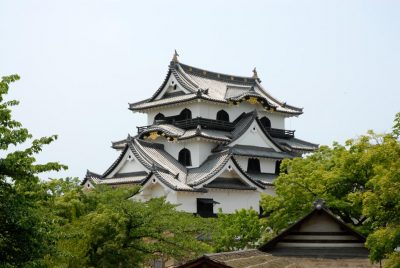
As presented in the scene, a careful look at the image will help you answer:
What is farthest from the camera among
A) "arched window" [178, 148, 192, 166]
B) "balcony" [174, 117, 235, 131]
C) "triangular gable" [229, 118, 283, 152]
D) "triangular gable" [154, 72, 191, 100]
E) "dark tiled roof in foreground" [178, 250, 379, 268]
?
"triangular gable" [154, 72, 191, 100]

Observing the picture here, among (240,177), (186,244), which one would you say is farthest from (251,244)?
(240,177)

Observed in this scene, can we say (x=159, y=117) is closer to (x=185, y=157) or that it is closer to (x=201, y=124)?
(x=201, y=124)

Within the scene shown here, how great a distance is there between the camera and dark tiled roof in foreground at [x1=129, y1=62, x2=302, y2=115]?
5350 cm

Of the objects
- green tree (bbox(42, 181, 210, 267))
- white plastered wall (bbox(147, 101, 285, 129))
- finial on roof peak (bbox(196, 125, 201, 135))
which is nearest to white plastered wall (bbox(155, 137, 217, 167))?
finial on roof peak (bbox(196, 125, 201, 135))

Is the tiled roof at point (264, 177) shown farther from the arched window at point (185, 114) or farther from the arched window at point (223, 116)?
the arched window at point (185, 114)

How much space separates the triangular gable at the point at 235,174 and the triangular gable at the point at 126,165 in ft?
17.7

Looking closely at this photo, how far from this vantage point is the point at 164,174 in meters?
47.0

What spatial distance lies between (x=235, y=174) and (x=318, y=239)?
88.6 feet

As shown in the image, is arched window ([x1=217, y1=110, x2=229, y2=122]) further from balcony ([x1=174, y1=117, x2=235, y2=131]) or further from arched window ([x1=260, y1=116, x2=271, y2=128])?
arched window ([x1=260, y1=116, x2=271, y2=128])

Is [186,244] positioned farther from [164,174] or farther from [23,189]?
[164,174]

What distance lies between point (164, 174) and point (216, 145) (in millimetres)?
6725

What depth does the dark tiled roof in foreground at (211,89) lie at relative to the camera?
53.5m

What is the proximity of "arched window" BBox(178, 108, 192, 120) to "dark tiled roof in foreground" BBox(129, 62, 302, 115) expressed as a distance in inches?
42.1

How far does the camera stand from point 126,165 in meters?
50.8
